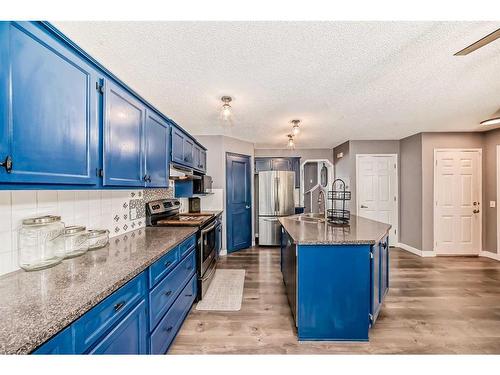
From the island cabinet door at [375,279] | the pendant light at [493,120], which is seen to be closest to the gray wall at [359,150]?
the pendant light at [493,120]

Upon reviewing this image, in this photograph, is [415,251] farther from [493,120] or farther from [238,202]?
[238,202]

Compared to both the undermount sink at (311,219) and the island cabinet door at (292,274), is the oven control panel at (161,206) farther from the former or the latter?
the undermount sink at (311,219)

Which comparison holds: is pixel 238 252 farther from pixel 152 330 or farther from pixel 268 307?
pixel 152 330

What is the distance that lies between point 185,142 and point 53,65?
1985mm

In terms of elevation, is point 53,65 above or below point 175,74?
below

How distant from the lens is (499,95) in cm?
255

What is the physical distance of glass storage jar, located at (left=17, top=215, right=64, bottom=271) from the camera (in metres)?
1.15

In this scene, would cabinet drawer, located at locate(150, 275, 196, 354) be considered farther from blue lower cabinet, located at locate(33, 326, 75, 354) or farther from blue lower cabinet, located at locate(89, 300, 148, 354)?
blue lower cabinet, located at locate(33, 326, 75, 354)

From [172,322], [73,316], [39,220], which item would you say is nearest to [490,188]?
[172,322]

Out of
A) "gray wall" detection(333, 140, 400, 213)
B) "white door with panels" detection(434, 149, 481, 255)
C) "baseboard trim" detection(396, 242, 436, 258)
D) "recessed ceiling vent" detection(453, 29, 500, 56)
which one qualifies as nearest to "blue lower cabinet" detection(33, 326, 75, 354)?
"recessed ceiling vent" detection(453, 29, 500, 56)

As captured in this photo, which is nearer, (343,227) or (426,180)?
(343,227)

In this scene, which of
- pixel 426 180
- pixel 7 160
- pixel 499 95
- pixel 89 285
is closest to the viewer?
pixel 7 160
